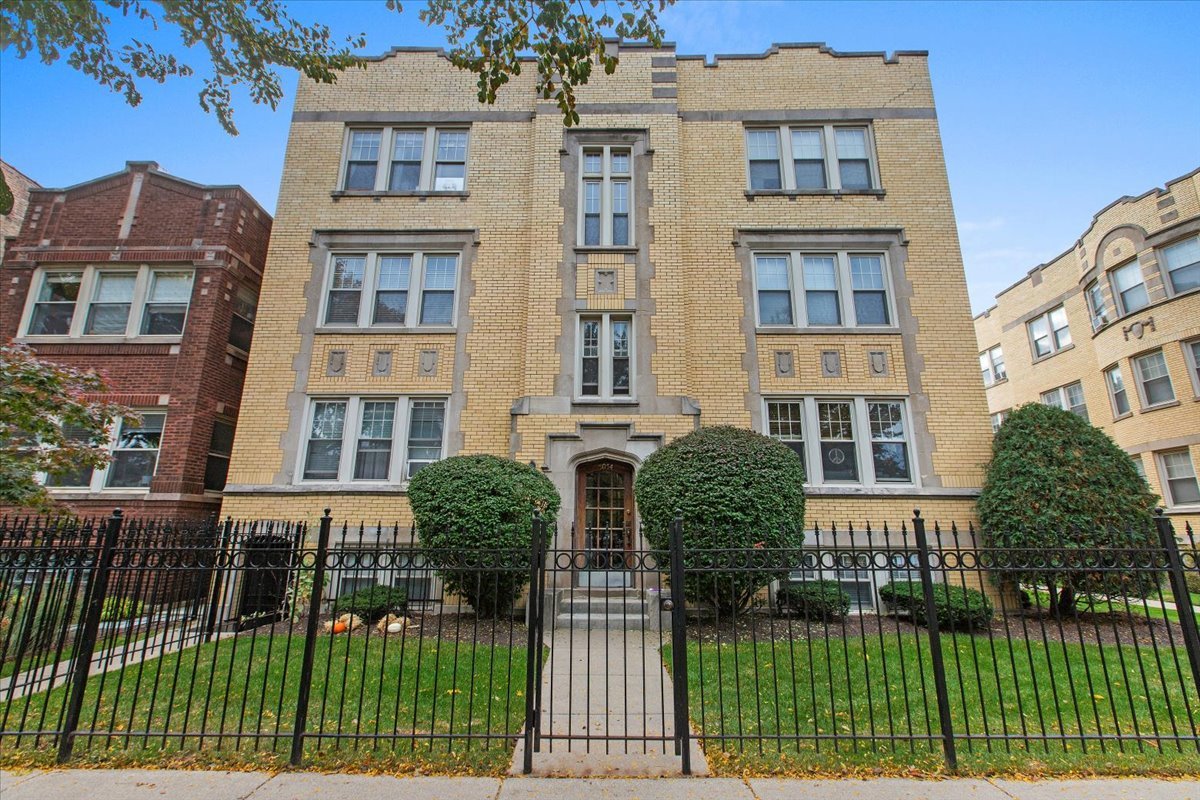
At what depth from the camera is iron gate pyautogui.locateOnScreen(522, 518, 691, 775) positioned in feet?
14.3

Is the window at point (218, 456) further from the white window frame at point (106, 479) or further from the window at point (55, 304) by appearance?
the window at point (55, 304)

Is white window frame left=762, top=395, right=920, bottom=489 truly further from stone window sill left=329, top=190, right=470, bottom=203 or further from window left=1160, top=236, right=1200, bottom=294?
window left=1160, top=236, right=1200, bottom=294

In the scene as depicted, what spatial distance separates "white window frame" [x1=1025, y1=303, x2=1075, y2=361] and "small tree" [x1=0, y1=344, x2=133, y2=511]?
2804 centimetres

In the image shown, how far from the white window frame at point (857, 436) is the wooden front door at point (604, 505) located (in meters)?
3.11

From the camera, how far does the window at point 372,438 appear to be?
11641mm

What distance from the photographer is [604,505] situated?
1123 centimetres

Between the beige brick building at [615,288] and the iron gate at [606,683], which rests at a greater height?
the beige brick building at [615,288]

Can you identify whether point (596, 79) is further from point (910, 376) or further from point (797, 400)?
point (910, 376)

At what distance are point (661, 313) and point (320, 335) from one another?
24.1ft

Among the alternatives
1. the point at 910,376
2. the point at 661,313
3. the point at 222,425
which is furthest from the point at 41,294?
the point at 910,376

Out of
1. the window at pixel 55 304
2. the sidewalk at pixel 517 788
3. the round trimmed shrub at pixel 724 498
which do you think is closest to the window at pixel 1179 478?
the round trimmed shrub at pixel 724 498

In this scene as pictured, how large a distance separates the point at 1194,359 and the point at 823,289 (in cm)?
1291

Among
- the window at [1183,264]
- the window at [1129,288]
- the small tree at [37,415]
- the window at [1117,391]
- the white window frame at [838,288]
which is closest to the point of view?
the small tree at [37,415]

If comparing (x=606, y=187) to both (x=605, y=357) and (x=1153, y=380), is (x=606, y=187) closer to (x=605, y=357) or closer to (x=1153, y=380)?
(x=605, y=357)
